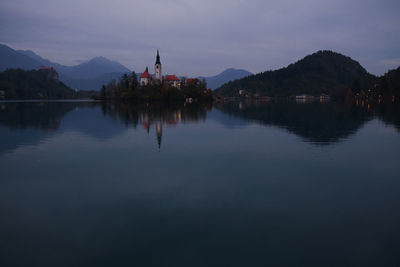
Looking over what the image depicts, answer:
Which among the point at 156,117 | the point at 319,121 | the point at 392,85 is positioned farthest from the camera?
the point at 392,85

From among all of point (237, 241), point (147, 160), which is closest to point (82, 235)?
point (237, 241)

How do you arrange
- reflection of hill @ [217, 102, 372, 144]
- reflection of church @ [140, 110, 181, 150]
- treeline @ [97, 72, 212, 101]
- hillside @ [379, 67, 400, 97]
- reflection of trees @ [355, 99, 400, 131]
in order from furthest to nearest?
treeline @ [97, 72, 212, 101] < hillside @ [379, 67, 400, 97] < reflection of trees @ [355, 99, 400, 131] < reflection of church @ [140, 110, 181, 150] < reflection of hill @ [217, 102, 372, 144]

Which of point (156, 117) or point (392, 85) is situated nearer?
point (156, 117)

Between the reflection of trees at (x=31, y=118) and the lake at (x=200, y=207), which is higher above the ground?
the reflection of trees at (x=31, y=118)

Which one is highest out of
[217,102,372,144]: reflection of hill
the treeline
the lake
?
the treeline

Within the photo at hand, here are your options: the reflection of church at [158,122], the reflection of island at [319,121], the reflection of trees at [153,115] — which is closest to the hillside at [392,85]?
the reflection of island at [319,121]

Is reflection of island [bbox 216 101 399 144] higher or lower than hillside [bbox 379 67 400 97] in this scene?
lower

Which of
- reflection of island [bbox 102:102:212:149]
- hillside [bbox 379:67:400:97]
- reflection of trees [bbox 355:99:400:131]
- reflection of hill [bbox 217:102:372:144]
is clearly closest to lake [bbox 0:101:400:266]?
reflection of hill [bbox 217:102:372:144]

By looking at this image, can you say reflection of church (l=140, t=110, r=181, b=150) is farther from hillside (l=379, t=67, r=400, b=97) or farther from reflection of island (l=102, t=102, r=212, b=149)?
hillside (l=379, t=67, r=400, b=97)

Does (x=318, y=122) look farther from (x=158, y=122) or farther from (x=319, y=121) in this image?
(x=158, y=122)

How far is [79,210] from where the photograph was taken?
421 inches

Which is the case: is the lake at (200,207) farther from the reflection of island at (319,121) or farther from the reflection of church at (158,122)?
the reflection of church at (158,122)

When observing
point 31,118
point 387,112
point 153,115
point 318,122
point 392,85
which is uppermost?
point 392,85

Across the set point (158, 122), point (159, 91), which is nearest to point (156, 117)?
point (158, 122)
